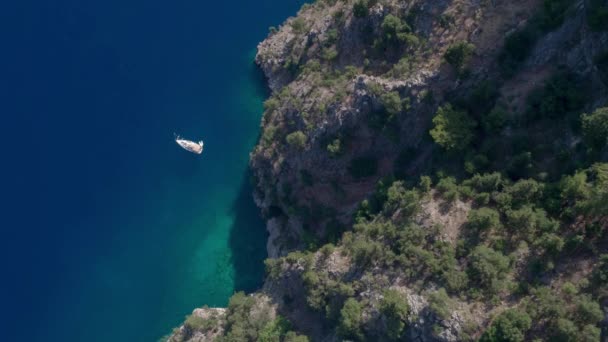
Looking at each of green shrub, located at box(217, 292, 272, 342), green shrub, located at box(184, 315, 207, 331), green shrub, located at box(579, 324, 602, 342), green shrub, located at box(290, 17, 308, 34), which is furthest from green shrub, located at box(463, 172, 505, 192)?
green shrub, located at box(184, 315, 207, 331)

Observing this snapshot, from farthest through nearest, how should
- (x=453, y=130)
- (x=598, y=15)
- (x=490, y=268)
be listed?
(x=453, y=130), (x=598, y=15), (x=490, y=268)

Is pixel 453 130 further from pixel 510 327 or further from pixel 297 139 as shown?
pixel 297 139

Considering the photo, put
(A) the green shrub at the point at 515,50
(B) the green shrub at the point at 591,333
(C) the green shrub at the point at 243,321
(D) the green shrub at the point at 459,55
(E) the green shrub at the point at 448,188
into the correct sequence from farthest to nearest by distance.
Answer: (C) the green shrub at the point at 243,321 → (D) the green shrub at the point at 459,55 → (A) the green shrub at the point at 515,50 → (E) the green shrub at the point at 448,188 → (B) the green shrub at the point at 591,333

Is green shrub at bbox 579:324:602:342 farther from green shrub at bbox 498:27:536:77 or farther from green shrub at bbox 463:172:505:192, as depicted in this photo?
green shrub at bbox 498:27:536:77

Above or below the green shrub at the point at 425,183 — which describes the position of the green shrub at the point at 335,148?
above

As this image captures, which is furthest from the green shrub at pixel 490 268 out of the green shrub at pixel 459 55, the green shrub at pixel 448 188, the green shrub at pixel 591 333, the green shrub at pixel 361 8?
the green shrub at pixel 361 8

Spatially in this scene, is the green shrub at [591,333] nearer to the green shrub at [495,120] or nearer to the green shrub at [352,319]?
the green shrub at [352,319]

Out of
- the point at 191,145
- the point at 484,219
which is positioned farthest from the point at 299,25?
the point at 484,219
